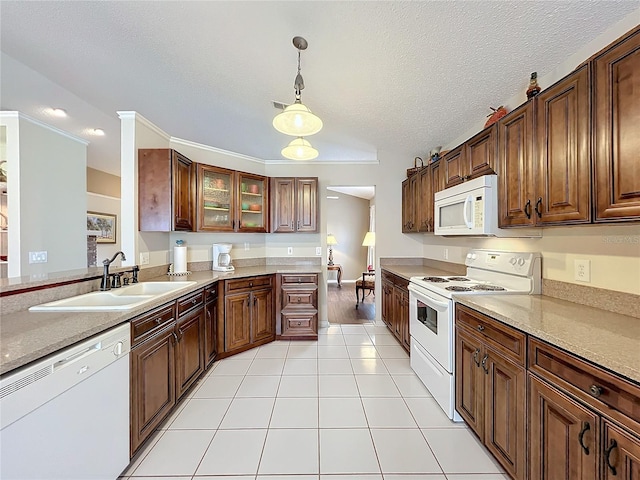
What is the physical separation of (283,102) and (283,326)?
2.61 metres

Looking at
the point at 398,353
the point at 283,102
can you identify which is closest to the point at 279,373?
the point at 398,353

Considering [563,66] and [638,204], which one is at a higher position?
[563,66]

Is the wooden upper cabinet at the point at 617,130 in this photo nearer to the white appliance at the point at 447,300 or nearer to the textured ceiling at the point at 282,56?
the textured ceiling at the point at 282,56

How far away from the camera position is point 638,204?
107 centimetres

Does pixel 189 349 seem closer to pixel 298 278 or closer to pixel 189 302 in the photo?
pixel 189 302

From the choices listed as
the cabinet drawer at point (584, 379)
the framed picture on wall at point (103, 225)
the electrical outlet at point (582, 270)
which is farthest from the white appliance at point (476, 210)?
the framed picture on wall at point (103, 225)

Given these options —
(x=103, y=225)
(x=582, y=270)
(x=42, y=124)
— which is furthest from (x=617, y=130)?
(x=103, y=225)

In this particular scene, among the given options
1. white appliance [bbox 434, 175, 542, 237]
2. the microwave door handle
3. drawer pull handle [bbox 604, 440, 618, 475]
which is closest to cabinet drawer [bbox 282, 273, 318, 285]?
white appliance [bbox 434, 175, 542, 237]

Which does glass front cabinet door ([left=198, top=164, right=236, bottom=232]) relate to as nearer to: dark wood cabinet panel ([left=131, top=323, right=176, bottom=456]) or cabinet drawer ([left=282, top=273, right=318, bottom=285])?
cabinet drawer ([left=282, top=273, right=318, bottom=285])

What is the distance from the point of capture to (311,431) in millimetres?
1848

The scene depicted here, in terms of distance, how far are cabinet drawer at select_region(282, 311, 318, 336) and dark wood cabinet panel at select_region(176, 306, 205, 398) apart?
118 cm

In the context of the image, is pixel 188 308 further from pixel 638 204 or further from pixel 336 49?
pixel 638 204

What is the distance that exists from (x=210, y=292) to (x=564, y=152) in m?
2.89

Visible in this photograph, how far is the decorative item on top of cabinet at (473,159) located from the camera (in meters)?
2.03
